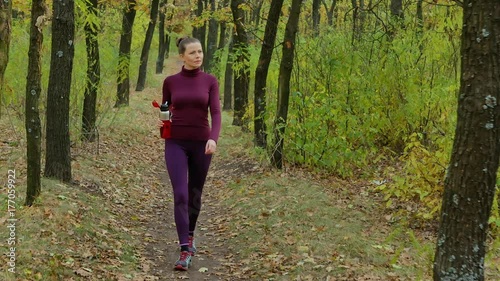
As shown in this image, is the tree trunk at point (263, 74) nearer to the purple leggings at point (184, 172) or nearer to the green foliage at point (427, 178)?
the green foliage at point (427, 178)

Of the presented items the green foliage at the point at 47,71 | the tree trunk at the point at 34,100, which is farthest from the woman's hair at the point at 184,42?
the green foliage at the point at 47,71

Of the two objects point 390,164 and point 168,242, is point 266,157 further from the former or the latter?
point 168,242

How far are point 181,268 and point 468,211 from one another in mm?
3142

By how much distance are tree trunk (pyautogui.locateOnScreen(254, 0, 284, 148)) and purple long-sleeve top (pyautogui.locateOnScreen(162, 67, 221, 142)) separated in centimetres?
433

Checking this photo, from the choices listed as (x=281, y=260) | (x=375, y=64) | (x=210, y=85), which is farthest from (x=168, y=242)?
(x=375, y=64)

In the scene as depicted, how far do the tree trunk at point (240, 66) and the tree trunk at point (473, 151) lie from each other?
31.2ft

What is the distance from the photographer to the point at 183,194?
5.32 m

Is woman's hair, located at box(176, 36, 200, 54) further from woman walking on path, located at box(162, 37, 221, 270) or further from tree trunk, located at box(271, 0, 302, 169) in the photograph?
tree trunk, located at box(271, 0, 302, 169)

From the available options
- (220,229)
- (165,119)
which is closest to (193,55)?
(165,119)

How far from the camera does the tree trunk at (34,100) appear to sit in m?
5.43

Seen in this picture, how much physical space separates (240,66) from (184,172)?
828 centimetres

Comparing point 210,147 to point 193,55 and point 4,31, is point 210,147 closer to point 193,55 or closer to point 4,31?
point 193,55

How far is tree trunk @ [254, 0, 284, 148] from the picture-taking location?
980 cm

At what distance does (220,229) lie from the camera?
7.30m
